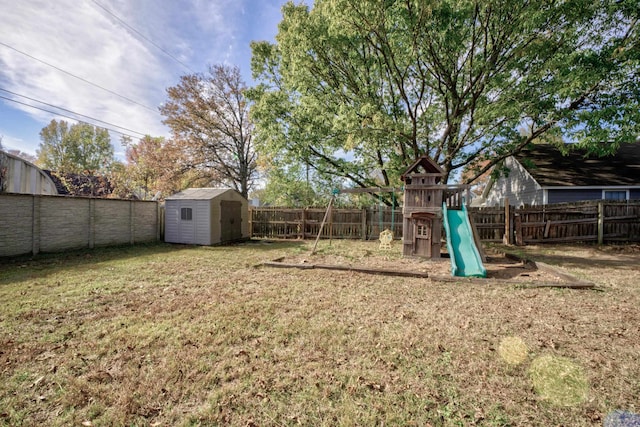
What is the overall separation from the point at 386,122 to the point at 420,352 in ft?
24.9

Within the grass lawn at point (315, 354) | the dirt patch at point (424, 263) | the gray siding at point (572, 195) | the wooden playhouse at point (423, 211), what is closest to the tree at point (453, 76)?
the wooden playhouse at point (423, 211)

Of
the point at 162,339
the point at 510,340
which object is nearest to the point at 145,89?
the point at 162,339

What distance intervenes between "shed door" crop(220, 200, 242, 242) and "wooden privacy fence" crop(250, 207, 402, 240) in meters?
1.18

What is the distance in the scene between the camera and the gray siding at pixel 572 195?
13.4 meters

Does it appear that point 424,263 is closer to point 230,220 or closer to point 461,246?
point 461,246

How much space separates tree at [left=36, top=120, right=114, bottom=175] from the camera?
98.2 ft

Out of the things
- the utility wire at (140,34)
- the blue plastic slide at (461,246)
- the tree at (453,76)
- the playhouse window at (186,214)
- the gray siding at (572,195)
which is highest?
the utility wire at (140,34)

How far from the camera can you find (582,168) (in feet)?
47.5

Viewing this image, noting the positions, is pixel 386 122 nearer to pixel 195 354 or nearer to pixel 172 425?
pixel 195 354

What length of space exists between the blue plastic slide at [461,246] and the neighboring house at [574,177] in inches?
262

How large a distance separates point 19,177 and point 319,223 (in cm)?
1323

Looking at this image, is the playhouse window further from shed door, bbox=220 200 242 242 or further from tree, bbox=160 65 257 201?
tree, bbox=160 65 257 201

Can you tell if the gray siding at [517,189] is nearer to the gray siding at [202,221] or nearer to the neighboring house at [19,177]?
the gray siding at [202,221]

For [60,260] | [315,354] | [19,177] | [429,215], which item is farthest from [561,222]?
[19,177]
